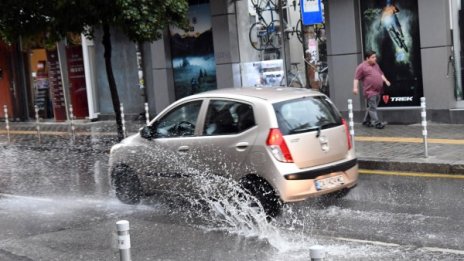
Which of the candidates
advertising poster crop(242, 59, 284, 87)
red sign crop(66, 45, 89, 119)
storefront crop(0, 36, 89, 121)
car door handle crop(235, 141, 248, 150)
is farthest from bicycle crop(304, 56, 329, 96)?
car door handle crop(235, 141, 248, 150)

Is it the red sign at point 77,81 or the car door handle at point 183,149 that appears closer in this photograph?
the car door handle at point 183,149

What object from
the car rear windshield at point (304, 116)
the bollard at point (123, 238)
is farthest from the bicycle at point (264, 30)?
the bollard at point (123, 238)

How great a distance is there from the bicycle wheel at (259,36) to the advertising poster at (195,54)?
1.51 metres

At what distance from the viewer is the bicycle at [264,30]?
1788 centimetres

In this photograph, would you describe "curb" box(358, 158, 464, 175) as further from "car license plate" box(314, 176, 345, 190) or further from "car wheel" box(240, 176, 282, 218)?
"car wheel" box(240, 176, 282, 218)

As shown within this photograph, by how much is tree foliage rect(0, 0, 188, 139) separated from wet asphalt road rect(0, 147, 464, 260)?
16.1 feet

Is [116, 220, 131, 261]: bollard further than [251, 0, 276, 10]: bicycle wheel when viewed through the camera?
No

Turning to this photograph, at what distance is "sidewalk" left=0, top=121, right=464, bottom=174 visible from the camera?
10445mm

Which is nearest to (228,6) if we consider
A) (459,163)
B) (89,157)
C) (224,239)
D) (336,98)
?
(336,98)

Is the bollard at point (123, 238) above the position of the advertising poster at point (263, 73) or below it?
below

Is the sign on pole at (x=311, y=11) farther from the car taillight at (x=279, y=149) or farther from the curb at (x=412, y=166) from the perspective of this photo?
the car taillight at (x=279, y=149)

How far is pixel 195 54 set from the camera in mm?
19859

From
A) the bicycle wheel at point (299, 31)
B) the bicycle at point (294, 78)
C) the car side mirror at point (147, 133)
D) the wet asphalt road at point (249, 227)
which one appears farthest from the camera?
the bicycle at point (294, 78)

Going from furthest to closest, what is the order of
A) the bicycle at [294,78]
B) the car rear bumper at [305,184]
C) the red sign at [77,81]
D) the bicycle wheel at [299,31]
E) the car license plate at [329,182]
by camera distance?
the red sign at [77,81], the bicycle at [294,78], the bicycle wheel at [299,31], the car license plate at [329,182], the car rear bumper at [305,184]
